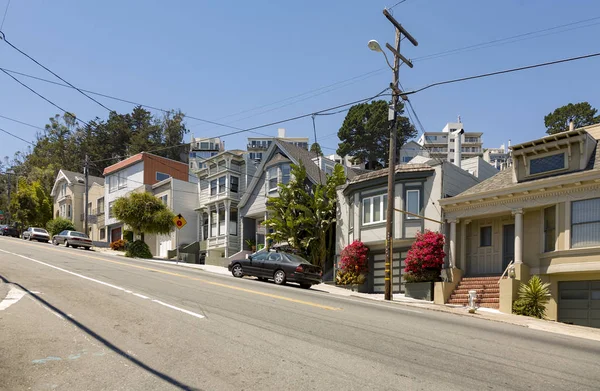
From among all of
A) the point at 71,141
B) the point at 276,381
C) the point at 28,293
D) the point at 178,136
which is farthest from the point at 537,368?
the point at 71,141

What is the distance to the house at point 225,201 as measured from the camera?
137 feet

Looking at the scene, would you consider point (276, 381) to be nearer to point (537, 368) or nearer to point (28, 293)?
point (537, 368)

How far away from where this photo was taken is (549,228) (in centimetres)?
2081

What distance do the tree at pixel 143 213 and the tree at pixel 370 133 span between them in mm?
45119

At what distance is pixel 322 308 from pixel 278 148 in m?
25.4

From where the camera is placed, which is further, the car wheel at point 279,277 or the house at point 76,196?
the house at point 76,196

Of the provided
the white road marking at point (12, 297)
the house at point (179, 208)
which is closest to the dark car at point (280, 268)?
the white road marking at point (12, 297)

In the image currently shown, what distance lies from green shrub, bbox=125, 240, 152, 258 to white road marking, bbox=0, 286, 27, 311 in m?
24.9

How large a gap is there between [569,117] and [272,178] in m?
42.5

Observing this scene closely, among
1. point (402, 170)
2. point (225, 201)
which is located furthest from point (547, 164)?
point (225, 201)

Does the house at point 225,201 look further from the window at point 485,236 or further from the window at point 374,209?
the window at point 485,236

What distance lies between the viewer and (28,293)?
13281mm

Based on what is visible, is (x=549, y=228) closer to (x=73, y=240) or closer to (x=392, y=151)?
(x=392, y=151)

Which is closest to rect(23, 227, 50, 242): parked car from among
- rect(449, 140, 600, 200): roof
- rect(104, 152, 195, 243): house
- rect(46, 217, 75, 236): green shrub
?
rect(46, 217, 75, 236): green shrub
